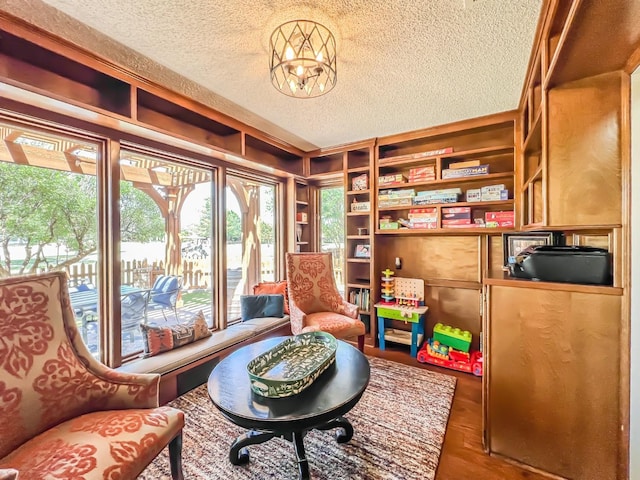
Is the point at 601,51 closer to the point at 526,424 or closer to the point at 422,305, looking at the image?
the point at 526,424

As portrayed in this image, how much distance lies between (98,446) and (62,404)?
0.33 metres

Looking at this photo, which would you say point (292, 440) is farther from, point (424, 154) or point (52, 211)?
point (424, 154)

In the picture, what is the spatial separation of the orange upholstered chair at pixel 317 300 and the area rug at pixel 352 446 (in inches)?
24.2

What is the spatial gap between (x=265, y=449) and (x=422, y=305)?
7.05ft

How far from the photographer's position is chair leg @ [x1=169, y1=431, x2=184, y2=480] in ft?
4.17

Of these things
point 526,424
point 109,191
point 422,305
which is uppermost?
point 109,191

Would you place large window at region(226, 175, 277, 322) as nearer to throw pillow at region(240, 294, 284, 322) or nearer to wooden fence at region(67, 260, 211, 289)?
throw pillow at region(240, 294, 284, 322)

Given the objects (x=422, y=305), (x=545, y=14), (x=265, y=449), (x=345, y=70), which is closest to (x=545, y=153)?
(x=545, y=14)

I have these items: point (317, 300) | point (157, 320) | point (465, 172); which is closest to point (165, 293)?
point (157, 320)

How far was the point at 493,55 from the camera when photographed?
66.6 inches

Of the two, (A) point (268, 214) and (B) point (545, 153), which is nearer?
(B) point (545, 153)

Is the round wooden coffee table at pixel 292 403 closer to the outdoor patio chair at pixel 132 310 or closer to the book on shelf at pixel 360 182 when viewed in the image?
the outdoor patio chair at pixel 132 310

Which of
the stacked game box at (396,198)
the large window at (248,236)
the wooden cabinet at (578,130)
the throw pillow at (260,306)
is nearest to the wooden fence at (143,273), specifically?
the large window at (248,236)

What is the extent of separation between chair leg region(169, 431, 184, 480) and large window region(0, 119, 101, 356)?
1.27m
